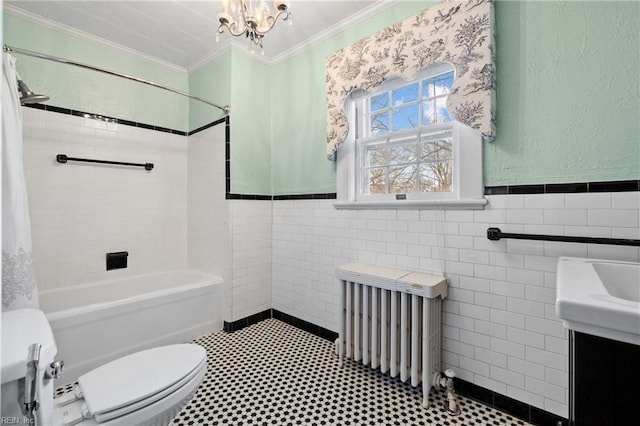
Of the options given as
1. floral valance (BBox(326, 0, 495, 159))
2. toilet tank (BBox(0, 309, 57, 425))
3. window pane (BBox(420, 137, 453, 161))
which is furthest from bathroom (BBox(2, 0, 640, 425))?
toilet tank (BBox(0, 309, 57, 425))

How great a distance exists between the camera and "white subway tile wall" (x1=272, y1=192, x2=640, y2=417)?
1462 millimetres

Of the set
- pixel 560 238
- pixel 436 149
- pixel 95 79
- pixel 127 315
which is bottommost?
pixel 127 315

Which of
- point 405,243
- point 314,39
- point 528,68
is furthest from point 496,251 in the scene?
point 314,39

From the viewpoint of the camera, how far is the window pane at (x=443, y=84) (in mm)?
1931

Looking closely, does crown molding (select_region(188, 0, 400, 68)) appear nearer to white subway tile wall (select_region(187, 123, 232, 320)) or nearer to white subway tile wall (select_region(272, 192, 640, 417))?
white subway tile wall (select_region(187, 123, 232, 320))

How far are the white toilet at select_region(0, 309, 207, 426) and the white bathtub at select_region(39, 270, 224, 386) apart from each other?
2.89ft

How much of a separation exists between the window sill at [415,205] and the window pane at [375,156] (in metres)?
0.32

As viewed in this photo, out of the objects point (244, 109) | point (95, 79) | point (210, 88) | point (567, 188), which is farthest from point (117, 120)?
point (567, 188)

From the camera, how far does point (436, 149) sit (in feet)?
6.58

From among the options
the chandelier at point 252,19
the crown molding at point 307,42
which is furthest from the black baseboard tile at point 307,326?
the crown molding at point 307,42

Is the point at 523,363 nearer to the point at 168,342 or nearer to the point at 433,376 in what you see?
the point at 433,376

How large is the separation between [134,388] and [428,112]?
2.17 metres

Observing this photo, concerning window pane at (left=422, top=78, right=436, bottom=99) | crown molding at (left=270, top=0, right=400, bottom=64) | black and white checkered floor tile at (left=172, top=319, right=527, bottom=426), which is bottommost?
black and white checkered floor tile at (left=172, top=319, right=527, bottom=426)

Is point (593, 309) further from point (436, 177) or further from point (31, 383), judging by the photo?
point (31, 383)
